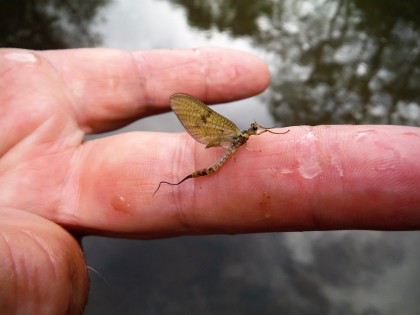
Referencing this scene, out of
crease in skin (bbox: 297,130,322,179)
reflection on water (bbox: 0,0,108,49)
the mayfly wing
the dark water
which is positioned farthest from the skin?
reflection on water (bbox: 0,0,108,49)

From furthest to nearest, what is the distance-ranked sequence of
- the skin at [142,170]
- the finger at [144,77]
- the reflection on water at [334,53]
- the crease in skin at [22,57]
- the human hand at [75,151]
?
the reflection on water at [334,53]
the finger at [144,77]
the crease in skin at [22,57]
the skin at [142,170]
the human hand at [75,151]

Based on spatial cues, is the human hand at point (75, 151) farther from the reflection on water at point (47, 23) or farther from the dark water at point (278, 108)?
the reflection on water at point (47, 23)

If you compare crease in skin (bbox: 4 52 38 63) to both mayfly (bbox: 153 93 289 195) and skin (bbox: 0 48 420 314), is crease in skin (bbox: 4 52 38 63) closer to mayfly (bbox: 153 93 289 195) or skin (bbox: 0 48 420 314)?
skin (bbox: 0 48 420 314)

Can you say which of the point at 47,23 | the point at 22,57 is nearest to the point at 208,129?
the point at 22,57

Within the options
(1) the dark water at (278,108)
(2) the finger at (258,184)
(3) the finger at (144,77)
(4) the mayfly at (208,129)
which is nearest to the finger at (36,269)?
(2) the finger at (258,184)

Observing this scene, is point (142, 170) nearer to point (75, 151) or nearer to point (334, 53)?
point (75, 151)

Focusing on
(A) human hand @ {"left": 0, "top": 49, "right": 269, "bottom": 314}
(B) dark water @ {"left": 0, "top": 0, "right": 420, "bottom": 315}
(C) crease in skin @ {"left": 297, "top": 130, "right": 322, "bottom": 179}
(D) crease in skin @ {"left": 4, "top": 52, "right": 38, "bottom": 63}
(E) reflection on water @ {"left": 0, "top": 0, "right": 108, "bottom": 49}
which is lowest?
(B) dark water @ {"left": 0, "top": 0, "right": 420, "bottom": 315}

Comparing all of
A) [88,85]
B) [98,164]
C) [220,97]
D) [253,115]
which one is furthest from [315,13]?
[98,164]

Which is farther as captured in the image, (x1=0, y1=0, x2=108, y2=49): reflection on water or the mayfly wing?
(x1=0, y1=0, x2=108, y2=49): reflection on water
